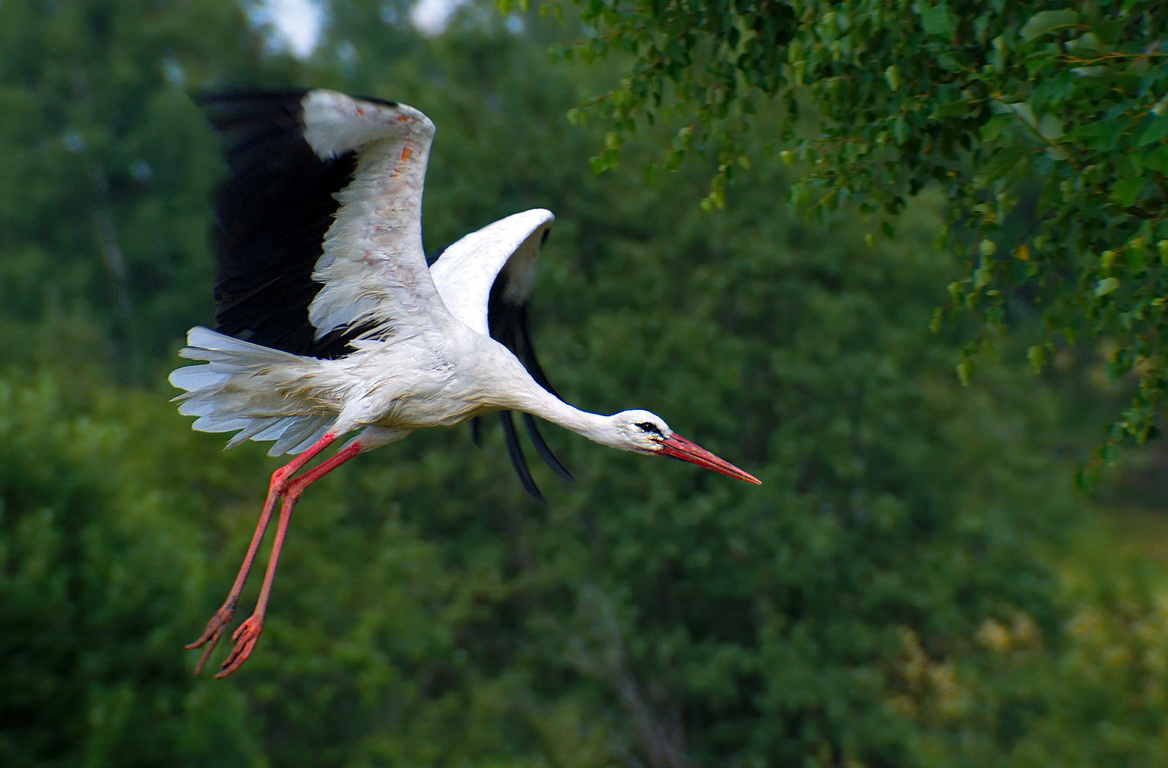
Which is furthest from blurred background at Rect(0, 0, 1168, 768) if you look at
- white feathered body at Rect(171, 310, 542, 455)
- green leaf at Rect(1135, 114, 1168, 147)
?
green leaf at Rect(1135, 114, 1168, 147)

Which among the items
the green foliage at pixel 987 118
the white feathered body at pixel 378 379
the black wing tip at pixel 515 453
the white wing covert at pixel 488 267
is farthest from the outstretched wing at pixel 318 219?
the black wing tip at pixel 515 453

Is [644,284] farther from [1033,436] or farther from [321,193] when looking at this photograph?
[321,193]

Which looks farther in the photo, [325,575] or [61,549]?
[325,575]

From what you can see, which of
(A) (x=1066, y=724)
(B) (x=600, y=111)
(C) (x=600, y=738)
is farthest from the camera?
(C) (x=600, y=738)

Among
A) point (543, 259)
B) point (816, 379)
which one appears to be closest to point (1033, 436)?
point (816, 379)

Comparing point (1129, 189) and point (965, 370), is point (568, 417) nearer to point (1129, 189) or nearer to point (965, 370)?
point (965, 370)

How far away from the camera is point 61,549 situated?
11.8 m

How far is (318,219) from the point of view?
5.47m

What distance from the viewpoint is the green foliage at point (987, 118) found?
3.92m

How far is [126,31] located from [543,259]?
19.3 meters

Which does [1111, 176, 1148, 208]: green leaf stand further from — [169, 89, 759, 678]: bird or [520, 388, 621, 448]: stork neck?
[520, 388, 621, 448]: stork neck

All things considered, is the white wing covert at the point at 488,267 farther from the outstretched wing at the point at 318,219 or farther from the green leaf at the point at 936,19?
the green leaf at the point at 936,19

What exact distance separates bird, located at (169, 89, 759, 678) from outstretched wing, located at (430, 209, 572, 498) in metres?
0.03

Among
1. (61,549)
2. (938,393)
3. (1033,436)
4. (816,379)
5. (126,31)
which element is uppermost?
(126,31)
